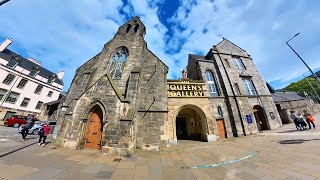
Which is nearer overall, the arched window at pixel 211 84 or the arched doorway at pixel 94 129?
the arched doorway at pixel 94 129

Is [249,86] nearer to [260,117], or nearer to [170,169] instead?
[260,117]

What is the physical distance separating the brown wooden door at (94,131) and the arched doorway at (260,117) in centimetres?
1750

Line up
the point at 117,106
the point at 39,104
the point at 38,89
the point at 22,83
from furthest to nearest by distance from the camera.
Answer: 1. the point at 38,89
2. the point at 39,104
3. the point at 22,83
4. the point at 117,106

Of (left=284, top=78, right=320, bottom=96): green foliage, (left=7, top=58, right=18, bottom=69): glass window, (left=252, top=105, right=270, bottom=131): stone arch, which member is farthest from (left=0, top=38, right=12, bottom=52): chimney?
(left=284, top=78, right=320, bottom=96): green foliage

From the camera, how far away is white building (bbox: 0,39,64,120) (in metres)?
25.2

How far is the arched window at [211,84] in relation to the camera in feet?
53.5

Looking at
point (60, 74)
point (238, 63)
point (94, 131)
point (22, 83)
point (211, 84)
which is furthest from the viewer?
point (60, 74)

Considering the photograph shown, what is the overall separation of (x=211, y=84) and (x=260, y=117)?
294 inches

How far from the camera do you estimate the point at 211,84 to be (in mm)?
16812

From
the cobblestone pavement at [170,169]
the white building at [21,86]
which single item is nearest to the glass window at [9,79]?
the white building at [21,86]

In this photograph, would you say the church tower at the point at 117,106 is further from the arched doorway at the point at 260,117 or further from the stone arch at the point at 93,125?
the arched doorway at the point at 260,117

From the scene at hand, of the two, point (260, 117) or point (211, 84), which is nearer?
point (211, 84)

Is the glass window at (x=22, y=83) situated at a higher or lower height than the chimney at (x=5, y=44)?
lower

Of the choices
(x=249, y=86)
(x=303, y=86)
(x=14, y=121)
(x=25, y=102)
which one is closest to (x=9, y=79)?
(x=25, y=102)
